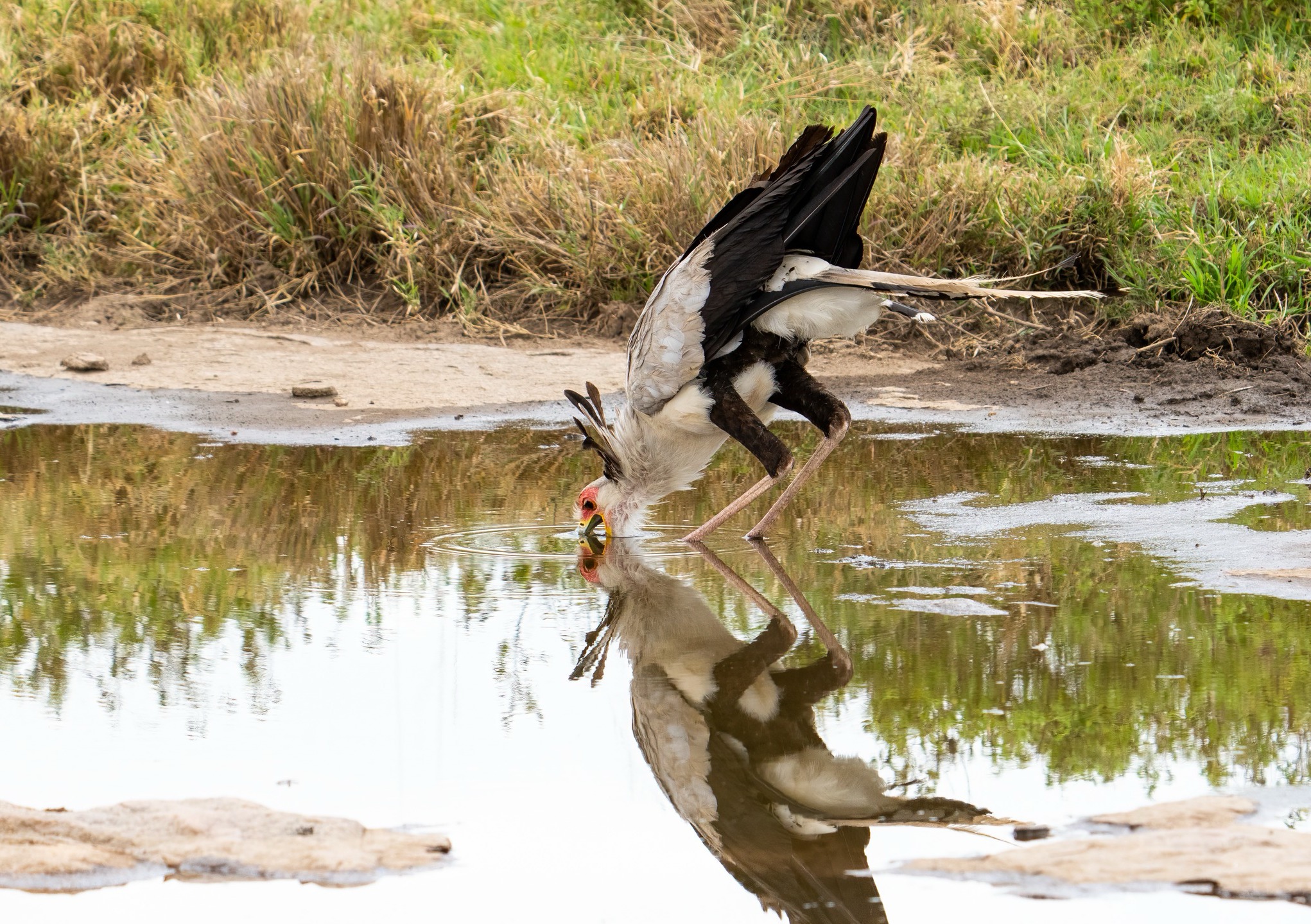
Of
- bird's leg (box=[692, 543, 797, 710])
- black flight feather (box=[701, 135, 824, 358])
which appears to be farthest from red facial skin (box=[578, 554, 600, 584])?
black flight feather (box=[701, 135, 824, 358])

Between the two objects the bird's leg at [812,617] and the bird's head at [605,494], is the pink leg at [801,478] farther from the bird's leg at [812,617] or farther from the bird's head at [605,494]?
the bird's head at [605,494]

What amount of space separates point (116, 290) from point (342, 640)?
6.90 m

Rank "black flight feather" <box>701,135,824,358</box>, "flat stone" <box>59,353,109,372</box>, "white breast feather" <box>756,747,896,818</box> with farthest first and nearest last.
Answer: "flat stone" <box>59,353,109,372</box> → "black flight feather" <box>701,135,824,358</box> → "white breast feather" <box>756,747,896,818</box>

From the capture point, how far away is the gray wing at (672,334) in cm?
505

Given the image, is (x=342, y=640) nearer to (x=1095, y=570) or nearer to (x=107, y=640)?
(x=107, y=640)

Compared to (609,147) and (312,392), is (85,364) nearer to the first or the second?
(312,392)

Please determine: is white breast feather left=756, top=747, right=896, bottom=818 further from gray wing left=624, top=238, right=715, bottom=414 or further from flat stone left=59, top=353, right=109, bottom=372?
flat stone left=59, top=353, right=109, bottom=372

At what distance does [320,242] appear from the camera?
32.3ft

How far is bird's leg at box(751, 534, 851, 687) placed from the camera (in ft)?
12.2

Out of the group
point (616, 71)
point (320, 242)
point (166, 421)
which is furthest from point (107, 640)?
point (616, 71)

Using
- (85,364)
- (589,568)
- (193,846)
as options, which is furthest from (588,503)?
(85,364)

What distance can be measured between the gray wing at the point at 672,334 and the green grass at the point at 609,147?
12.4 ft

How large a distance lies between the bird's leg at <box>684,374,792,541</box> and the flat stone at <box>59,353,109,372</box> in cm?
457

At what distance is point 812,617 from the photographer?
13.7ft
